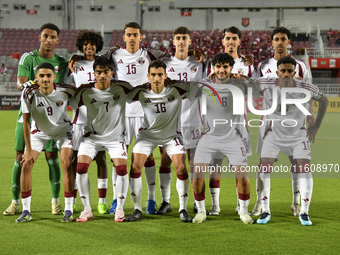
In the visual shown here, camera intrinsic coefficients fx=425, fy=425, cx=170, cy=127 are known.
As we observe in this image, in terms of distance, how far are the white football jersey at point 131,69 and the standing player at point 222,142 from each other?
1.08 m

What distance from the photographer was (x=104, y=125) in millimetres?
4719

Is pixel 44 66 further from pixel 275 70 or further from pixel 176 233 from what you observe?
pixel 275 70

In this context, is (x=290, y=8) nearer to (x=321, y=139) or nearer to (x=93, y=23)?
(x=93, y=23)

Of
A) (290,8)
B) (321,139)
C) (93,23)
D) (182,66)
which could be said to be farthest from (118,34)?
(182,66)

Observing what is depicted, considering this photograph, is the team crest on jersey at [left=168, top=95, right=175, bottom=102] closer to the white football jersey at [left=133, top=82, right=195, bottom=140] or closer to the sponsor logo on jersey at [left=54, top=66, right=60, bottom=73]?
the white football jersey at [left=133, top=82, right=195, bottom=140]

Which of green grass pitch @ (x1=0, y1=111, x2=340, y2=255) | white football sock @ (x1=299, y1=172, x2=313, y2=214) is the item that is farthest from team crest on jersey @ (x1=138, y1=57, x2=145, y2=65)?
white football sock @ (x1=299, y1=172, x2=313, y2=214)

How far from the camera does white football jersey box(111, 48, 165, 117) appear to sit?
5.36m

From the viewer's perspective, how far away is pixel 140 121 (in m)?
5.36

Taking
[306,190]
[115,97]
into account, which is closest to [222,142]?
[306,190]

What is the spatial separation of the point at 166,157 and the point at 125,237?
4.50 feet

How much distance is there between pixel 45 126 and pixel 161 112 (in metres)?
1.30

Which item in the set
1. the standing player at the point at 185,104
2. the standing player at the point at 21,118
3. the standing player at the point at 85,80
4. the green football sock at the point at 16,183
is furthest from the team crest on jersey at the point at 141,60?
the green football sock at the point at 16,183

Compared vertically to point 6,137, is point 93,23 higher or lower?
higher

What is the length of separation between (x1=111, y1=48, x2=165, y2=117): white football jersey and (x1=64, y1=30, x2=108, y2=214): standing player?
0.30 m
